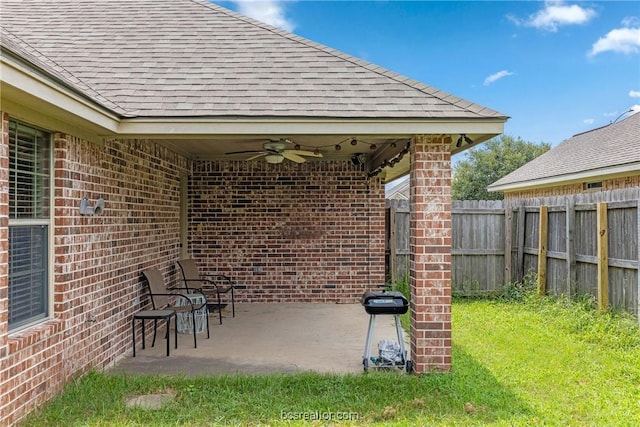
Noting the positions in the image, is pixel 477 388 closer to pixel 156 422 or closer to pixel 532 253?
pixel 156 422

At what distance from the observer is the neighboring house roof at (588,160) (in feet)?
32.9

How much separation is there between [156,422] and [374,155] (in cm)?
564

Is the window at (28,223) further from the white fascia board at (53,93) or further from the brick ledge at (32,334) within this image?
the white fascia board at (53,93)

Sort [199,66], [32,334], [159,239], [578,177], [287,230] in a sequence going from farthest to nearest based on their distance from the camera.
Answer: [578,177] < [287,230] < [159,239] < [199,66] < [32,334]

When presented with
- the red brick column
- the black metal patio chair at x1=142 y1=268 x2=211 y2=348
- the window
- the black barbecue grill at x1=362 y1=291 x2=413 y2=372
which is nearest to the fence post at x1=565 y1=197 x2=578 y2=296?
the red brick column

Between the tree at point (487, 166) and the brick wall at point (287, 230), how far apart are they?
19.9 m

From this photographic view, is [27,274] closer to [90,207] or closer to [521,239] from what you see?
[90,207]

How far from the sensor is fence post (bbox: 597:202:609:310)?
636 centimetres

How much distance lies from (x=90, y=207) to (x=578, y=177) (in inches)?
422

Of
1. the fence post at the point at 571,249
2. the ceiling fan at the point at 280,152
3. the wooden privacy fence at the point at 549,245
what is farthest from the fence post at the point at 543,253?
the ceiling fan at the point at 280,152

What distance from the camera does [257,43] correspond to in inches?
241

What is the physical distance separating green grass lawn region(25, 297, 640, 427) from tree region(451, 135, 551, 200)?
75.4ft

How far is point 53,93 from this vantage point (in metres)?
3.40

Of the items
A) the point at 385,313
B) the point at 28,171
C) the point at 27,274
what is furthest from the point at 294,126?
the point at 27,274
